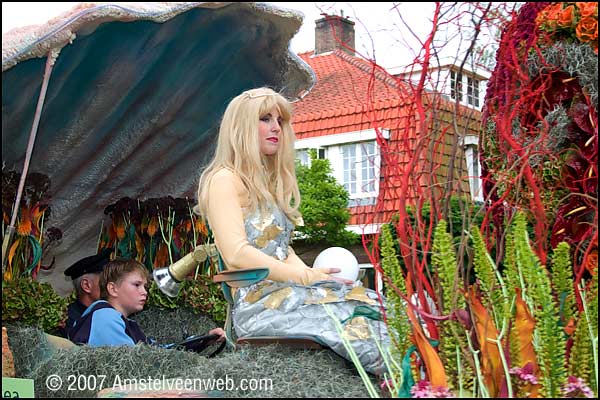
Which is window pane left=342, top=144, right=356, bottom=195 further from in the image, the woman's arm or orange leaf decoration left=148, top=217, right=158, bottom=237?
the woman's arm

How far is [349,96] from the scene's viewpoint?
46.2ft

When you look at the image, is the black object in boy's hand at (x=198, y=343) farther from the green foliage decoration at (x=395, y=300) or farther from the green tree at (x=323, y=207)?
the green tree at (x=323, y=207)

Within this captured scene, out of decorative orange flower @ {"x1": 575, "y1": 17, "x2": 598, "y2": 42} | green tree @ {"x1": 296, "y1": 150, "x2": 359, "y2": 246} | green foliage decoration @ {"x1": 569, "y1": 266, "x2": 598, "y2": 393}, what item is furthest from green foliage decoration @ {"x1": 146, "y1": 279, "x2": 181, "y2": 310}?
green tree @ {"x1": 296, "y1": 150, "x2": 359, "y2": 246}

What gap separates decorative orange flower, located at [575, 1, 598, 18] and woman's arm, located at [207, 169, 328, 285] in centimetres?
126

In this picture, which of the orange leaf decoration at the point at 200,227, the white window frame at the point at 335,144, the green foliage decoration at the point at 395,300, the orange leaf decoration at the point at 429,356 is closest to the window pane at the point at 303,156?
the white window frame at the point at 335,144

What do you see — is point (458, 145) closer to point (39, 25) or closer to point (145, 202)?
point (39, 25)

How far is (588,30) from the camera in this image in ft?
9.25

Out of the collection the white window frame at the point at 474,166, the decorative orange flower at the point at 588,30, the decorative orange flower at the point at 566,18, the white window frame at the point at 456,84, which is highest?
the decorative orange flower at the point at 566,18

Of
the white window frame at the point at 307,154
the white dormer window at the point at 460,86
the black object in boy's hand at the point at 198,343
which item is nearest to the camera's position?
the white dormer window at the point at 460,86

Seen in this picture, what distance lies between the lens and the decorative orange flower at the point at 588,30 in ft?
9.23

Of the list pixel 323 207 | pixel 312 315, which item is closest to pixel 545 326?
pixel 312 315

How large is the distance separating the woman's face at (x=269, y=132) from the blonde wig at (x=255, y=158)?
2cm

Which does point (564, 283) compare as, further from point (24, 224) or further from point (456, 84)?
point (24, 224)

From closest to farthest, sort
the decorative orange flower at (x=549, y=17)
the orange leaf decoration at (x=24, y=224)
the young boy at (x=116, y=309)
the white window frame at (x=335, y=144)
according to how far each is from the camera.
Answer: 1. the decorative orange flower at (x=549, y=17)
2. the young boy at (x=116, y=309)
3. the orange leaf decoration at (x=24, y=224)
4. the white window frame at (x=335, y=144)
